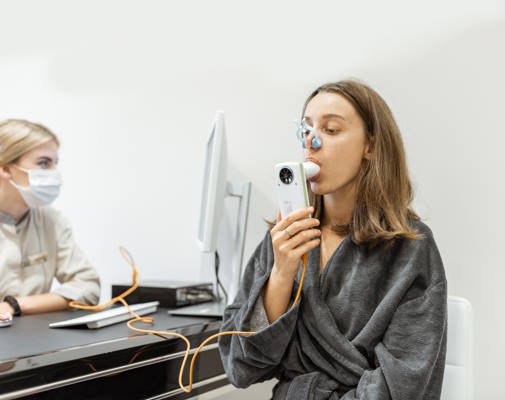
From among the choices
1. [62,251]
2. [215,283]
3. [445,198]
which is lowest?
[215,283]

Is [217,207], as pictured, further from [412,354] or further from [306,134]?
[412,354]

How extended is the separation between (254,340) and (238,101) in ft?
3.97

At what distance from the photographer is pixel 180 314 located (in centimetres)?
151

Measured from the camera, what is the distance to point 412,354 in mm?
924

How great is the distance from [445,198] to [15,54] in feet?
7.76

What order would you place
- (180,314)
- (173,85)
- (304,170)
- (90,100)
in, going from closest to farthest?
(304,170), (180,314), (173,85), (90,100)

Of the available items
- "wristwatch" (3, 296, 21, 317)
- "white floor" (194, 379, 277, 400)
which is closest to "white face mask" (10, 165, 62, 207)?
"wristwatch" (3, 296, 21, 317)

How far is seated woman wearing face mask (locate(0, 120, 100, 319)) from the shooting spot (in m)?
1.71

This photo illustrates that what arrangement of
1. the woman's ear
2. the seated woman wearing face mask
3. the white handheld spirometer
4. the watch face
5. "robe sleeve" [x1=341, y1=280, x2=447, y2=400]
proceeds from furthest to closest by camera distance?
1. the seated woman wearing face mask
2. the watch face
3. the woman's ear
4. the white handheld spirometer
5. "robe sleeve" [x1=341, y1=280, x2=447, y2=400]

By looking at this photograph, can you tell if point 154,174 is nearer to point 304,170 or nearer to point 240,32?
point 240,32

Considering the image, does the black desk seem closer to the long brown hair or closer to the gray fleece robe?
the gray fleece robe

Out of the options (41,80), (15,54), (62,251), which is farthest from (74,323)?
(15,54)

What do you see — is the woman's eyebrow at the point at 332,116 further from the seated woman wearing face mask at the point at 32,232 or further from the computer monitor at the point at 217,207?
the seated woman wearing face mask at the point at 32,232

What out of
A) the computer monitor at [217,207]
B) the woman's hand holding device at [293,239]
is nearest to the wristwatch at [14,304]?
the computer monitor at [217,207]
